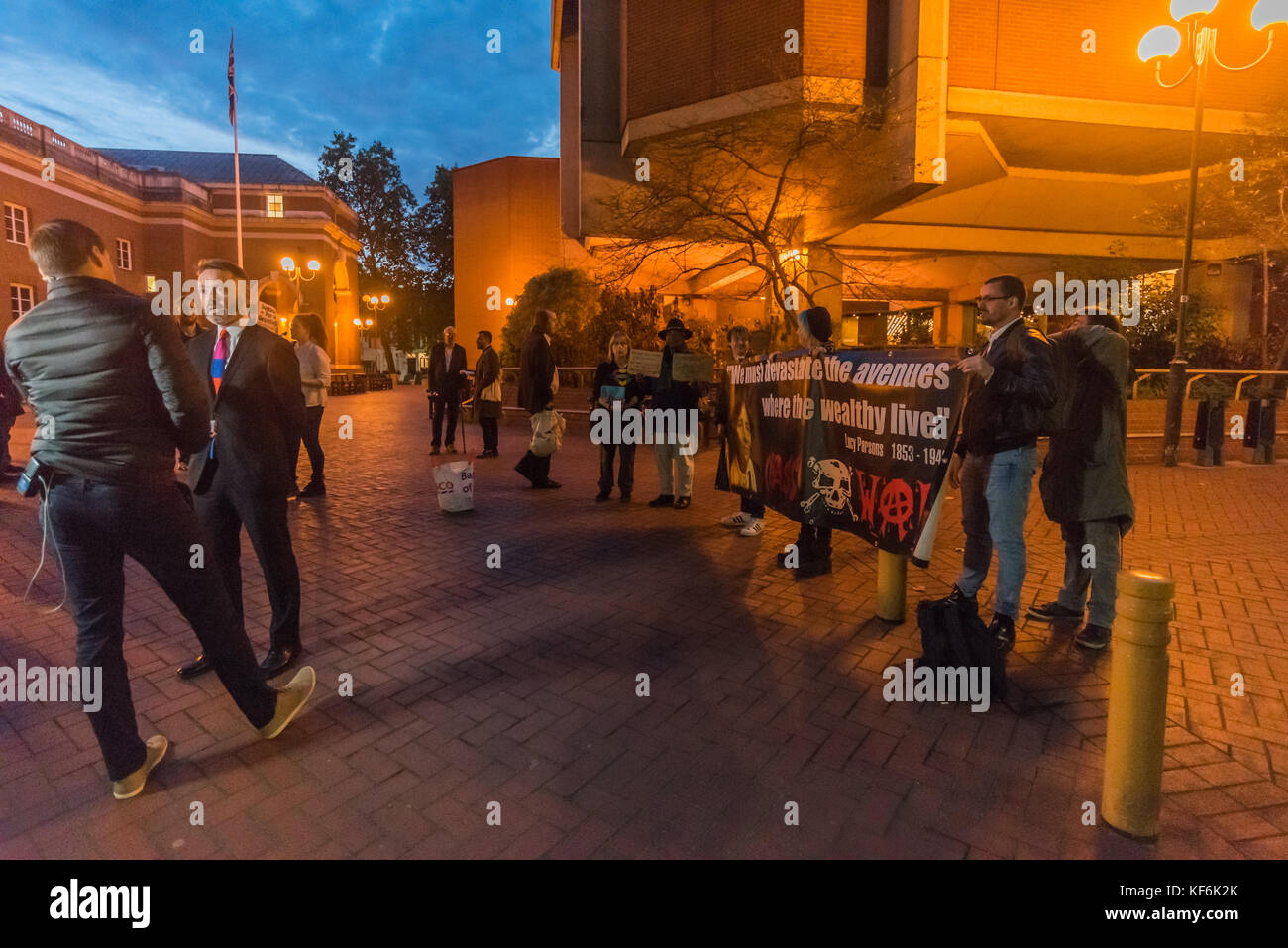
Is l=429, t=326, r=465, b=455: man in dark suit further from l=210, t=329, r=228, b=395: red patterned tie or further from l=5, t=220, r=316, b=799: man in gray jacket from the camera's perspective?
l=5, t=220, r=316, b=799: man in gray jacket

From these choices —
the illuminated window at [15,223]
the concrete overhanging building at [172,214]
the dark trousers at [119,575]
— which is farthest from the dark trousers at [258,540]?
the illuminated window at [15,223]

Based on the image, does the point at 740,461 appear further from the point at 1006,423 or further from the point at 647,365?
the point at 1006,423

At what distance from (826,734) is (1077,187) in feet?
65.4

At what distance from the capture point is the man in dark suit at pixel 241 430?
3.66 metres

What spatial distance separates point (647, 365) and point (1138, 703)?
19.8 feet

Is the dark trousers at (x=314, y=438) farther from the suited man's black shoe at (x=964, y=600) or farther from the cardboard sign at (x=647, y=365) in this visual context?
the suited man's black shoe at (x=964, y=600)

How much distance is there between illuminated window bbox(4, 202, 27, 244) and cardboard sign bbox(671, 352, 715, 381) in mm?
34831

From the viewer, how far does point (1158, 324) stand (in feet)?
57.9

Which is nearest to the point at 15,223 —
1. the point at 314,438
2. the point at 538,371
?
the point at 314,438

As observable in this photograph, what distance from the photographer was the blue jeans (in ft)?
13.2

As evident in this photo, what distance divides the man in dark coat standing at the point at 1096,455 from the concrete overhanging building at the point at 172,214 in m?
23.5

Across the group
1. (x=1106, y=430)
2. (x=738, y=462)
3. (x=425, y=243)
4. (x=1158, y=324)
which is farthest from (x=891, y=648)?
(x=425, y=243)
